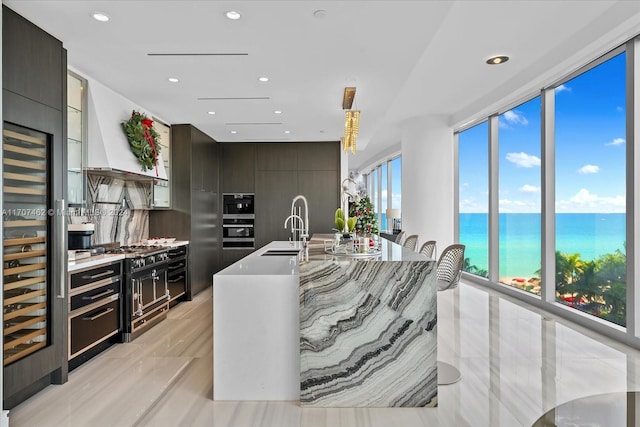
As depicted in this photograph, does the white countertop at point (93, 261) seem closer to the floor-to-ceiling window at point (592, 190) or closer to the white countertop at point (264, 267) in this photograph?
the white countertop at point (264, 267)

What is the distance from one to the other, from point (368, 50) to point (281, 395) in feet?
8.78

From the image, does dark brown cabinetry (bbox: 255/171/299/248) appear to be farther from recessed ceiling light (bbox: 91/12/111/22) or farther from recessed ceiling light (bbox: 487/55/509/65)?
recessed ceiling light (bbox: 91/12/111/22)

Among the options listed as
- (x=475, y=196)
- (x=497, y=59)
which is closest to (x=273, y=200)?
(x=475, y=196)

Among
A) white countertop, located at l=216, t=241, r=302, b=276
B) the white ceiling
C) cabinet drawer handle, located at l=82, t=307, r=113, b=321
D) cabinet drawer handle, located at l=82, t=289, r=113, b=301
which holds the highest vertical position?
the white ceiling

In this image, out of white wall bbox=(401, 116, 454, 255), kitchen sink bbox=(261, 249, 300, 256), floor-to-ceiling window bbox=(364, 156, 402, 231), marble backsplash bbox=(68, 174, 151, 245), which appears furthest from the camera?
floor-to-ceiling window bbox=(364, 156, 402, 231)

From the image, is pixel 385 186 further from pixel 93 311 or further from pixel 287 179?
pixel 93 311

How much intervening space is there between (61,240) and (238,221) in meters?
4.75

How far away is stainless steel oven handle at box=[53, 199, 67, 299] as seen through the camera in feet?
9.63

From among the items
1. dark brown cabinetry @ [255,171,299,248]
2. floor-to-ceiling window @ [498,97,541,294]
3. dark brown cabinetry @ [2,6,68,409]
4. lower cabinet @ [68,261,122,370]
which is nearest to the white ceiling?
dark brown cabinetry @ [2,6,68,409]

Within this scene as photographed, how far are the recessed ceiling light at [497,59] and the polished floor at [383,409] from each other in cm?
284

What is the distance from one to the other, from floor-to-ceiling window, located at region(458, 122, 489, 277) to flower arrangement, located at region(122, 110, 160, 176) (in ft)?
16.2

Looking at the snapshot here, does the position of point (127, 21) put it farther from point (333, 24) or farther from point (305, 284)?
point (305, 284)

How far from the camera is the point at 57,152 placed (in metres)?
2.98

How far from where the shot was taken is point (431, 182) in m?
7.00
